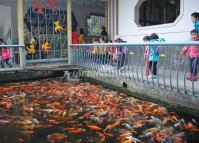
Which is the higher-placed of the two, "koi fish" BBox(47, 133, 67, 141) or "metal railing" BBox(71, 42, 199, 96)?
"metal railing" BBox(71, 42, 199, 96)

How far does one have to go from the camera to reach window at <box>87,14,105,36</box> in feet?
45.7

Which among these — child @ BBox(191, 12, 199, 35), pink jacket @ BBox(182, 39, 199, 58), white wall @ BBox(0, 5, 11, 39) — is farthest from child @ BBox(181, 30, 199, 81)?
white wall @ BBox(0, 5, 11, 39)

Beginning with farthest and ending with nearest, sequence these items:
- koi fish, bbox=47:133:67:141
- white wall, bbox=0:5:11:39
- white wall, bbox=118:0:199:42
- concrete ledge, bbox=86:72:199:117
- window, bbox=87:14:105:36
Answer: window, bbox=87:14:105:36 → white wall, bbox=0:5:11:39 → white wall, bbox=118:0:199:42 → concrete ledge, bbox=86:72:199:117 → koi fish, bbox=47:133:67:141

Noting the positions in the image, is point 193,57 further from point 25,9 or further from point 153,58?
point 25,9

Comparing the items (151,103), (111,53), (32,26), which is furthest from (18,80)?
(151,103)

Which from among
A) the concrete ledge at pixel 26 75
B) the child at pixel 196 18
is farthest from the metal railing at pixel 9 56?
the child at pixel 196 18

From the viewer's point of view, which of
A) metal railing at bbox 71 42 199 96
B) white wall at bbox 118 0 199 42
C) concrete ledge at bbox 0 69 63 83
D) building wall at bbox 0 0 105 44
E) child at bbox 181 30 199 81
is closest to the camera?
child at bbox 181 30 199 81

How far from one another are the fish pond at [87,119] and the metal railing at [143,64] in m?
0.58

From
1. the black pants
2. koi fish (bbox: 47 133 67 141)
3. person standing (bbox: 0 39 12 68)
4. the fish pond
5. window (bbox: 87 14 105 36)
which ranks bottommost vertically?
koi fish (bbox: 47 133 67 141)

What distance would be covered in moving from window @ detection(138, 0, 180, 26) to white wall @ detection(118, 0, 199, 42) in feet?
1.45

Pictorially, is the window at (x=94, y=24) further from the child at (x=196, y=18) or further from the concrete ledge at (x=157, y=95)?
the child at (x=196, y=18)

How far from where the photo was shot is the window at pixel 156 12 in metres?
10.2

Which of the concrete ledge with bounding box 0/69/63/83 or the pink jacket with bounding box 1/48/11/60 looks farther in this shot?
the pink jacket with bounding box 1/48/11/60

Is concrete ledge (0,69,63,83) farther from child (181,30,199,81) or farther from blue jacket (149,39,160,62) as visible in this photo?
child (181,30,199,81)
